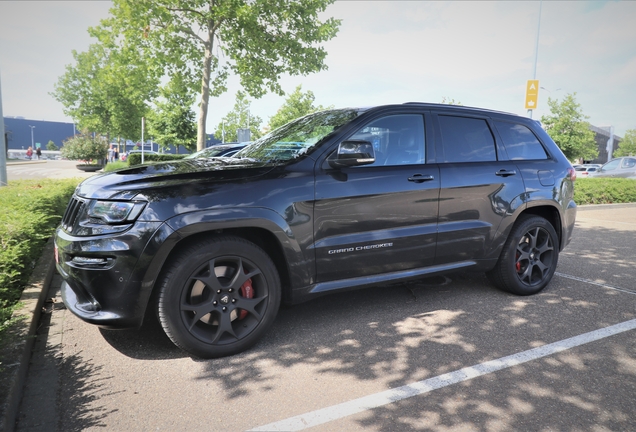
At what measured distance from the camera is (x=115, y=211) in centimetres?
290

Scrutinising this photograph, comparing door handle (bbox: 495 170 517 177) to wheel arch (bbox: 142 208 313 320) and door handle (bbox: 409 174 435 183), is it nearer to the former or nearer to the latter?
door handle (bbox: 409 174 435 183)

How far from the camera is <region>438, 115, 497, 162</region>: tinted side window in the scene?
411 cm

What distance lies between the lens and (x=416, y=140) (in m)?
3.95

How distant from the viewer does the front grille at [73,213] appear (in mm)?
3105

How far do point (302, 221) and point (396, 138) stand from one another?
1221 millimetres

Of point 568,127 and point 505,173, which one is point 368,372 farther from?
point 568,127

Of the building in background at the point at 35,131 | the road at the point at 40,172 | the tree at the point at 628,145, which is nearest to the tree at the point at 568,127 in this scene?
the road at the point at 40,172

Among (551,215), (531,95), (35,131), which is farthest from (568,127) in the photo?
(35,131)

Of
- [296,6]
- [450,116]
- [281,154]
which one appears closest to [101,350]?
[281,154]

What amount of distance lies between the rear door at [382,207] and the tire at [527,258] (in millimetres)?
1024

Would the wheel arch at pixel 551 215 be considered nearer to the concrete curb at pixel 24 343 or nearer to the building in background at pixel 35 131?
the concrete curb at pixel 24 343

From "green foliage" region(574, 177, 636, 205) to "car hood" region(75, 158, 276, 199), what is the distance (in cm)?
1366

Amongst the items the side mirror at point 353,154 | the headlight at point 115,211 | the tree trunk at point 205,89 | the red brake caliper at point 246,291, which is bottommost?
the red brake caliper at point 246,291

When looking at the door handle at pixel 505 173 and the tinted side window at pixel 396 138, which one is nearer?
the tinted side window at pixel 396 138
